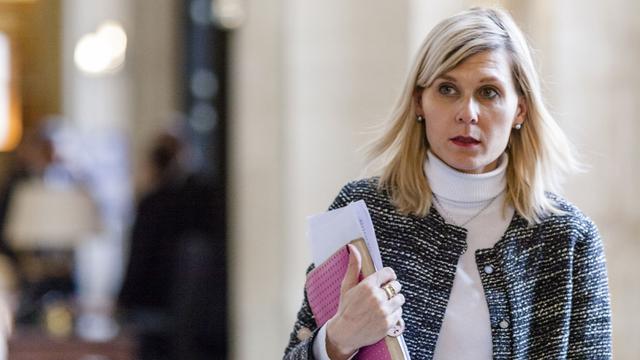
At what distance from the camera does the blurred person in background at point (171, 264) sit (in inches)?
349

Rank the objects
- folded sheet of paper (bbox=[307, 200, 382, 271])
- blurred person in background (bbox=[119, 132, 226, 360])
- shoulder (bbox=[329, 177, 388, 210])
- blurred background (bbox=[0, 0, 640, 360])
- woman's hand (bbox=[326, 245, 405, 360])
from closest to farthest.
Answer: woman's hand (bbox=[326, 245, 405, 360]) < folded sheet of paper (bbox=[307, 200, 382, 271]) < shoulder (bbox=[329, 177, 388, 210]) < blurred background (bbox=[0, 0, 640, 360]) < blurred person in background (bbox=[119, 132, 226, 360])

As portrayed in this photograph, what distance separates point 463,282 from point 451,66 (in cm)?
37

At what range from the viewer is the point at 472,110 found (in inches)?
103

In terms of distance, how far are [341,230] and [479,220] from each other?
26 cm

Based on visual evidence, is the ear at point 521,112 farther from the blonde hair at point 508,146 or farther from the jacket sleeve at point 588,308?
the jacket sleeve at point 588,308

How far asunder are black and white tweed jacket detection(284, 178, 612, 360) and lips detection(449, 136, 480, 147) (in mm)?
153

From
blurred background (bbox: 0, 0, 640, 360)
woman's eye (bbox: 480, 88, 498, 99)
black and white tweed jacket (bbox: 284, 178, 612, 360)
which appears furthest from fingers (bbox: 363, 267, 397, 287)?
blurred background (bbox: 0, 0, 640, 360)

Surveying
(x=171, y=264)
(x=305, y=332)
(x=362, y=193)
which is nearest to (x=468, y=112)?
(x=362, y=193)

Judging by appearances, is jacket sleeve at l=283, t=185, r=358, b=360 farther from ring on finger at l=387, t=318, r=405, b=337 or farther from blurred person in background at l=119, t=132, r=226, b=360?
blurred person in background at l=119, t=132, r=226, b=360

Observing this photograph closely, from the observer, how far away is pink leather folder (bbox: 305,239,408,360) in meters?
2.57

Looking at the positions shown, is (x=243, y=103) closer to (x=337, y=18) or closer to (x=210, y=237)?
(x=210, y=237)

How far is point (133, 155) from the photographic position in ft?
60.2

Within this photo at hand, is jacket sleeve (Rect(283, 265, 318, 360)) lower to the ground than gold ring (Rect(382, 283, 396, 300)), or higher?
lower

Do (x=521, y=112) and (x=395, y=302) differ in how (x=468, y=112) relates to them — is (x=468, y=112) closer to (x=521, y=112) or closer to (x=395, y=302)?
(x=521, y=112)
